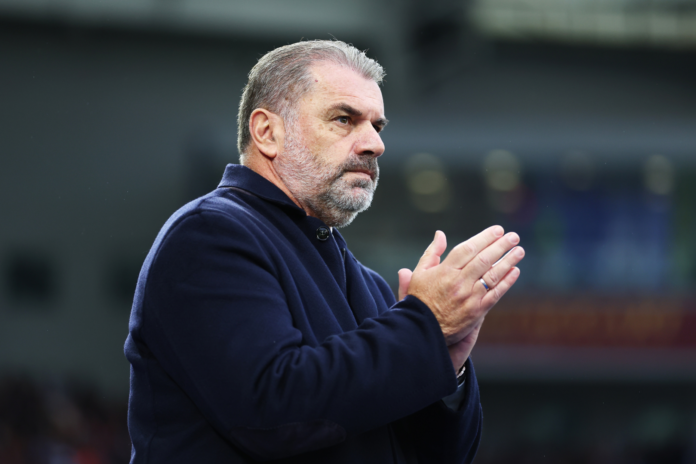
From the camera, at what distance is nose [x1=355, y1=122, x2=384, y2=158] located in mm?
1730

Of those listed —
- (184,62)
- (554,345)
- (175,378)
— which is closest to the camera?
(175,378)

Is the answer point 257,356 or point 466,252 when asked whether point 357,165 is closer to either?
point 466,252

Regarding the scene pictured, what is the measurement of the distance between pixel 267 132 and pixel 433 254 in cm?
52

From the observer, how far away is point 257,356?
131 centimetres

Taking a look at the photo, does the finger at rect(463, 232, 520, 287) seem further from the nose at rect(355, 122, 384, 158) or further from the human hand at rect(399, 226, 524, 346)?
the nose at rect(355, 122, 384, 158)

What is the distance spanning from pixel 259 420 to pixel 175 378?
20cm

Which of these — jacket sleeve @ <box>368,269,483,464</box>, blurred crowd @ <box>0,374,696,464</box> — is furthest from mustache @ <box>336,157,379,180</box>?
blurred crowd @ <box>0,374,696,464</box>

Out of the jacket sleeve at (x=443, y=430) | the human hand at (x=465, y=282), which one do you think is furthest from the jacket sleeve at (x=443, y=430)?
the human hand at (x=465, y=282)

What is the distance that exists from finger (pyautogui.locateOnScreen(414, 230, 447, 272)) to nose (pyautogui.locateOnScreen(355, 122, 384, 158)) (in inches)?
10.9

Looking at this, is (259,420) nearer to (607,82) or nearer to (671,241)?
(671,241)

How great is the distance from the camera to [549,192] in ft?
44.0

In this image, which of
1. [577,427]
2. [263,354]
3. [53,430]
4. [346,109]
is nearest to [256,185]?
[346,109]

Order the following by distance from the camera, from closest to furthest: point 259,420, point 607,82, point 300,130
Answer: point 259,420 → point 300,130 → point 607,82

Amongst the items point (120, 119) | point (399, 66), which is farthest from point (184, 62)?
point (399, 66)
